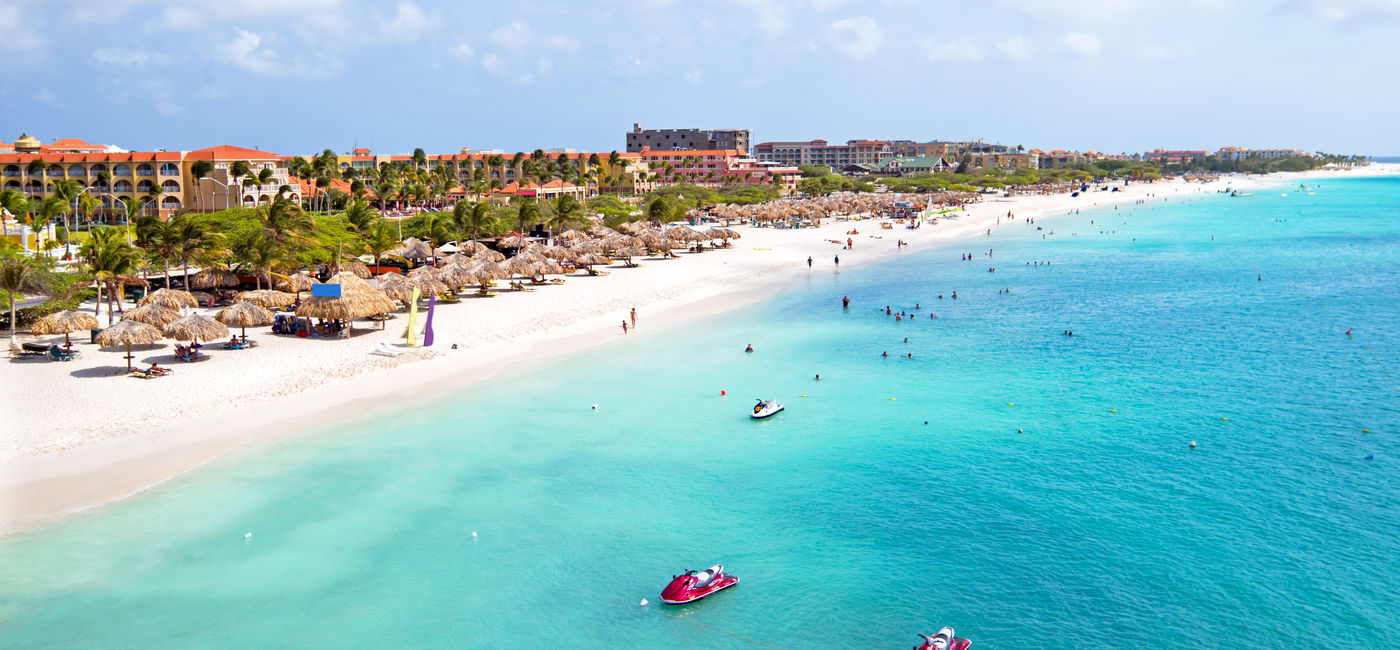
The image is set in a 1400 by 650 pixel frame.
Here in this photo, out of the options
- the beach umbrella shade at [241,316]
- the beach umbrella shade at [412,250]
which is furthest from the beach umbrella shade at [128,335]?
the beach umbrella shade at [412,250]

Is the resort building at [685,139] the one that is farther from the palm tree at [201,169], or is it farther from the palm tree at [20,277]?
the palm tree at [20,277]

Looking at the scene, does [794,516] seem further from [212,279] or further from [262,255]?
[212,279]

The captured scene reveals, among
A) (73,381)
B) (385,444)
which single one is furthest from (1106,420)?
(73,381)

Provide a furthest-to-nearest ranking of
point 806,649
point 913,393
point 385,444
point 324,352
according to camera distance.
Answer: point 324,352 < point 913,393 < point 385,444 < point 806,649

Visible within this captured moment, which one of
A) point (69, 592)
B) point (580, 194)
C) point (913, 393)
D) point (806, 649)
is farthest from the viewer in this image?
point (580, 194)

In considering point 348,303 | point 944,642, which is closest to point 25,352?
point 348,303

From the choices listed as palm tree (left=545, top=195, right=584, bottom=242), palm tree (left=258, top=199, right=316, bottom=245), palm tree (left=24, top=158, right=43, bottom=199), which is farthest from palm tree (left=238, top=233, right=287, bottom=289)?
palm tree (left=24, top=158, right=43, bottom=199)

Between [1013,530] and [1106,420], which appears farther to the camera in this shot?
[1106,420]

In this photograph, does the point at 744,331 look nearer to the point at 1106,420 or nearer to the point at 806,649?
the point at 1106,420
